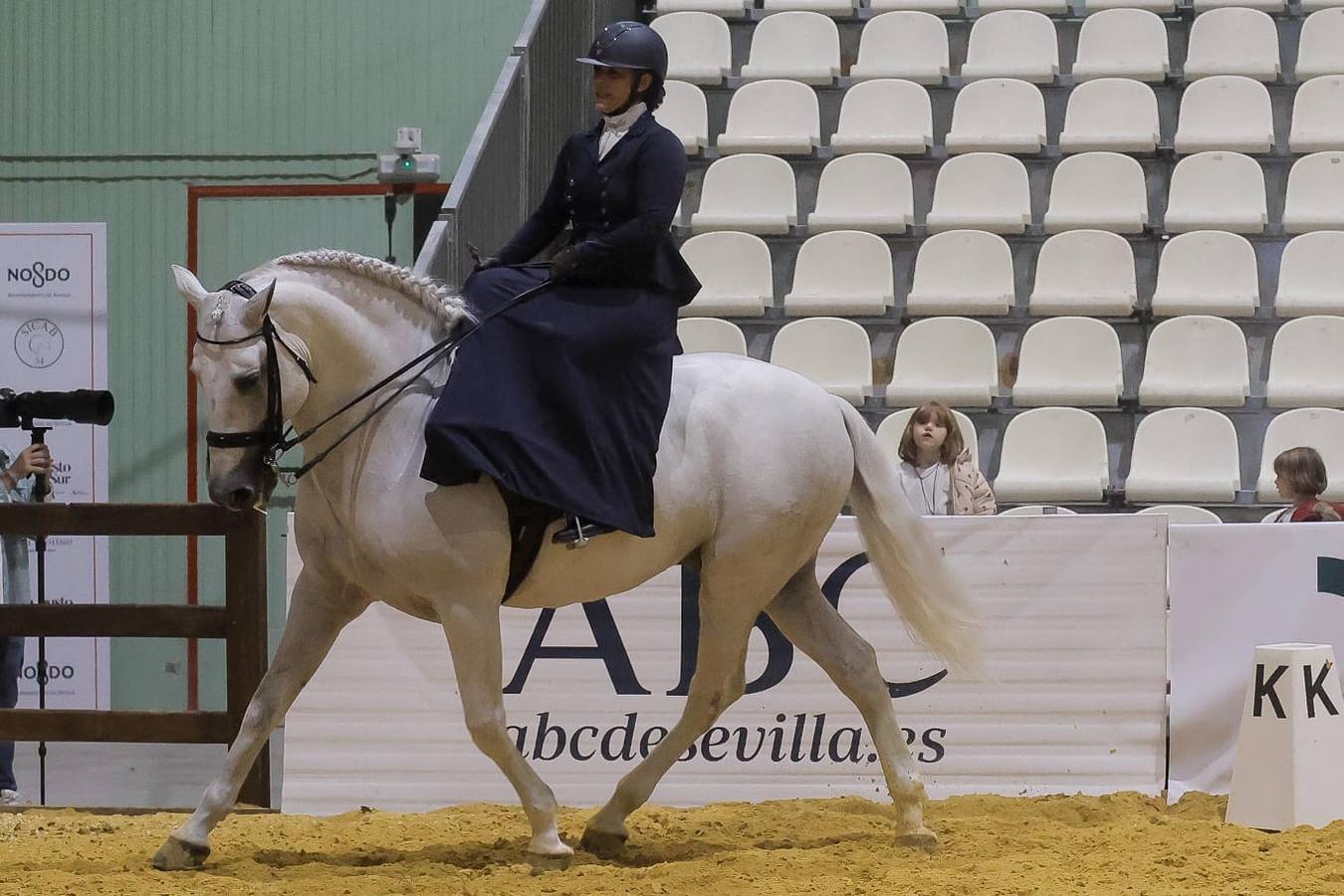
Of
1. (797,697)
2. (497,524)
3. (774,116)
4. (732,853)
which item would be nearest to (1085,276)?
(774,116)

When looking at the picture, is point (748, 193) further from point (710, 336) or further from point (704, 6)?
point (704, 6)

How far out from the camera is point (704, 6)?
11.0 meters

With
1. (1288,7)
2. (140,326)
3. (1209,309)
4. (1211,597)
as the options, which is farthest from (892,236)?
(140,326)

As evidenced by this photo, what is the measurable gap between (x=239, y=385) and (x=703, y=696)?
168 centimetres

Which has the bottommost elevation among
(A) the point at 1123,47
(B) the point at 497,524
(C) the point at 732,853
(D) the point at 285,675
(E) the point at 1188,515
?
(C) the point at 732,853

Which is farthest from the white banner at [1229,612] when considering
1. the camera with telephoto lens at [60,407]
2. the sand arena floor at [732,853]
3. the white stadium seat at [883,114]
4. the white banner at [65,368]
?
the white banner at [65,368]

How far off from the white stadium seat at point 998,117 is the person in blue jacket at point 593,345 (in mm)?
5206

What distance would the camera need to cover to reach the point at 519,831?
5703 mm

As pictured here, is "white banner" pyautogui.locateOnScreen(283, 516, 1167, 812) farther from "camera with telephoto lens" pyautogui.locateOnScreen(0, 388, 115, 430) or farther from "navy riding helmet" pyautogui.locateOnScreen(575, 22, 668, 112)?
"navy riding helmet" pyautogui.locateOnScreen(575, 22, 668, 112)

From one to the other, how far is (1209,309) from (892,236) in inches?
68.8

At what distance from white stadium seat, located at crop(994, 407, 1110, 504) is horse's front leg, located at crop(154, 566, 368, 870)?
4.26 metres

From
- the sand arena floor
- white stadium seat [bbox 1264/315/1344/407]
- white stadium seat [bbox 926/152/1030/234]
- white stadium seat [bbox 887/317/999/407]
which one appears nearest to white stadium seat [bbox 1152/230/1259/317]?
white stadium seat [bbox 1264/315/1344/407]

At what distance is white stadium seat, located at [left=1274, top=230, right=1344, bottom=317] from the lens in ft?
29.9

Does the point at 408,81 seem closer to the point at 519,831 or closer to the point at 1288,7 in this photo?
the point at 1288,7
